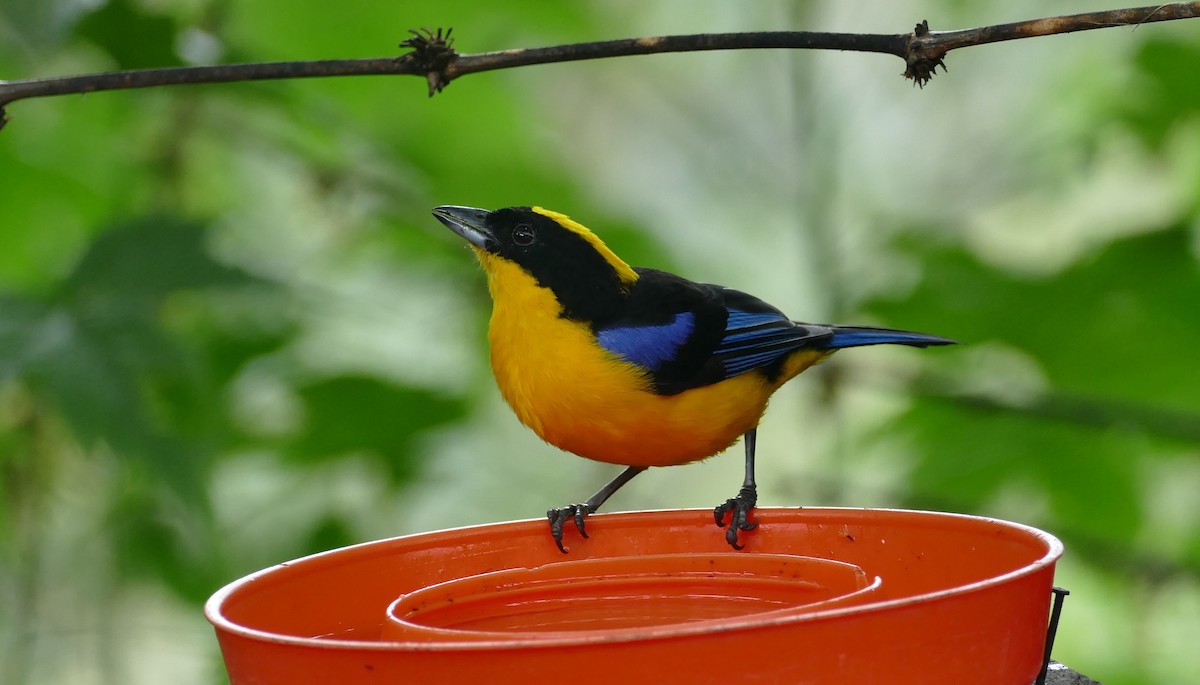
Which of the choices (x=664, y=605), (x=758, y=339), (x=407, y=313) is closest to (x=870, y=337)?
(x=758, y=339)

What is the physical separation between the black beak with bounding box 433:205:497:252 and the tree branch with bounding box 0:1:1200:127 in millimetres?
1343

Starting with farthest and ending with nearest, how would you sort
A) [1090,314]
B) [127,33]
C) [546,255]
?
1. [1090,314]
2. [127,33]
3. [546,255]

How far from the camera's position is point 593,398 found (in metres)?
2.77

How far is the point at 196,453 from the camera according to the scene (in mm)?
3145

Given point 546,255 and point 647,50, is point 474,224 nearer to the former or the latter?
point 546,255

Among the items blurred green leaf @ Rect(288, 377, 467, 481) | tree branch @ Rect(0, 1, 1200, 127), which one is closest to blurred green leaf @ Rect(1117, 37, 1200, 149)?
blurred green leaf @ Rect(288, 377, 467, 481)

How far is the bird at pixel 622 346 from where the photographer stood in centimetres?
279

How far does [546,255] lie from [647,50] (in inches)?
58.2

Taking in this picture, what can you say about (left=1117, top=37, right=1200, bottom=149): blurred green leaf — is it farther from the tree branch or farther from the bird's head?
the tree branch

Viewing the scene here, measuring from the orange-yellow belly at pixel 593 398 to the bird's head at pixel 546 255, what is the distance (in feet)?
0.11

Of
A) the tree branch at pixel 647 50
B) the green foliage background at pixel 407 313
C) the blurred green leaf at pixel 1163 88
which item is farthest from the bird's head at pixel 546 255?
the blurred green leaf at pixel 1163 88

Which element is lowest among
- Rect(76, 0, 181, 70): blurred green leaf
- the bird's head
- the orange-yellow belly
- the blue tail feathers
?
the orange-yellow belly

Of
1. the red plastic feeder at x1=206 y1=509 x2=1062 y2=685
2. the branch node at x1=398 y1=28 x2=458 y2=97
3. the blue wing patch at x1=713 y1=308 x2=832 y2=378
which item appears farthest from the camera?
the blue wing patch at x1=713 y1=308 x2=832 y2=378

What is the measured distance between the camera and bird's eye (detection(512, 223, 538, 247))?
309 cm
